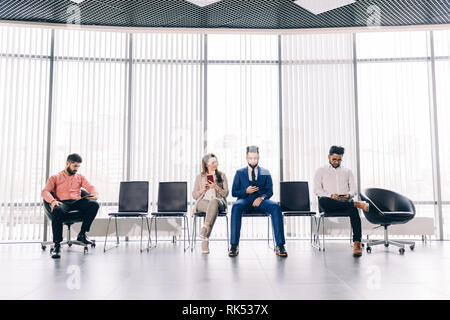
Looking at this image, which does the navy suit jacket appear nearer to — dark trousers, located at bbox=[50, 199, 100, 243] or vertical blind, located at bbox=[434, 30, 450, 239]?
dark trousers, located at bbox=[50, 199, 100, 243]

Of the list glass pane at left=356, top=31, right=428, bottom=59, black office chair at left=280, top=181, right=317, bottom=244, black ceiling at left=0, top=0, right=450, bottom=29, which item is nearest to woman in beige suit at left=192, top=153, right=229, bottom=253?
black office chair at left=280, top=181, right=317, bottom=244

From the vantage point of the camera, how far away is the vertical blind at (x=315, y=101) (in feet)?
18.8

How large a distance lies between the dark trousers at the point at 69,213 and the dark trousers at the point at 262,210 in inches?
74.4

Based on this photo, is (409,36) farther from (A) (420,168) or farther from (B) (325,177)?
(B) (325,177)

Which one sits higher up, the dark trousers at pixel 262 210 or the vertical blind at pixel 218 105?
the vertical blind at pixel 218 105

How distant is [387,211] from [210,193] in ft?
8.10

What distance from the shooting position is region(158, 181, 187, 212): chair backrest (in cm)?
510

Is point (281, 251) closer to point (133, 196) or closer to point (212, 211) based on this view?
point (212, 211)

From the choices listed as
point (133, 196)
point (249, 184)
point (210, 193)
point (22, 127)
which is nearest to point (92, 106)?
point (22, 127)

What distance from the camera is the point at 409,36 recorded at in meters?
5.70

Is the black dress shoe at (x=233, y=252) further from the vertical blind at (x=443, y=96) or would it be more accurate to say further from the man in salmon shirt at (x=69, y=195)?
the vertical blind at (x=443, y=96)

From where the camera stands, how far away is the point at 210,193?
183 inches

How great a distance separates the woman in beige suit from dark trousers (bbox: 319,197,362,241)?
125cm

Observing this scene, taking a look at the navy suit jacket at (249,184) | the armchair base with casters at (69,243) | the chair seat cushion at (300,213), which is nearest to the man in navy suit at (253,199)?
the navy suit jacket at (249,184)
